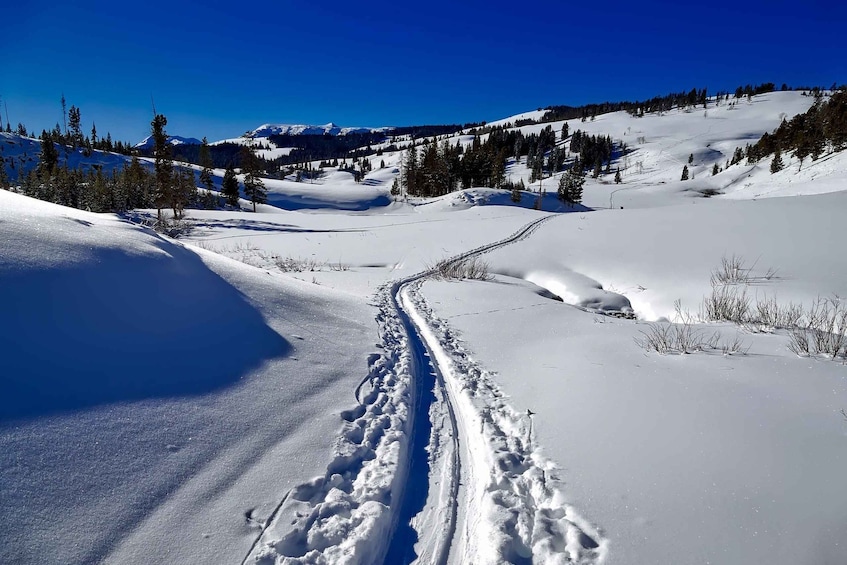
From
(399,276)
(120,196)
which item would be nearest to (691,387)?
(399,276)

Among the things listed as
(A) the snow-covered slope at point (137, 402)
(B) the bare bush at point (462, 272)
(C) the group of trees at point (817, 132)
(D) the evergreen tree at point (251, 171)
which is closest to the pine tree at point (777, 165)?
(C) the group of trees at point (817, 132)

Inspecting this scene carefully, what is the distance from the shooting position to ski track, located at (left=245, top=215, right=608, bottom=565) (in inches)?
104

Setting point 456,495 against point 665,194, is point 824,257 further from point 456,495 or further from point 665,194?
point 665,194

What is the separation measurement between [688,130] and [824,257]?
495ft

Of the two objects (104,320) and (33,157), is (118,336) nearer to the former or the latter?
(104,320)

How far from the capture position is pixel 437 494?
3334 millimetres

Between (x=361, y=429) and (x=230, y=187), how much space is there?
2428 inches

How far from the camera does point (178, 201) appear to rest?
38781mm

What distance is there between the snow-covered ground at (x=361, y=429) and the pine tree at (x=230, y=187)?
56.9 m

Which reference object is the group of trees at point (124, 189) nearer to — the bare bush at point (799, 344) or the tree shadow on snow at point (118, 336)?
the tree shadow on snow at point (118, 336)

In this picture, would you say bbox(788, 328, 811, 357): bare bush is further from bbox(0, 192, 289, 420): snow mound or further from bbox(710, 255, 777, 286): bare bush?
bbox(0, 192, 289, 420): snow mound

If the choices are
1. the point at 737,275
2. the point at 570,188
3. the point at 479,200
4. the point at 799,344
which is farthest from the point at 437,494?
the point at 570,188

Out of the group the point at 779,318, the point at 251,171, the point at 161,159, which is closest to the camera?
the point at 779,318

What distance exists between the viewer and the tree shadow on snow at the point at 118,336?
3.00m
